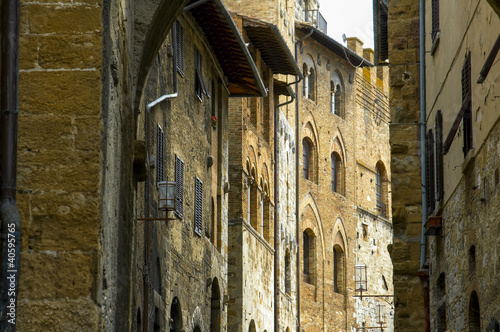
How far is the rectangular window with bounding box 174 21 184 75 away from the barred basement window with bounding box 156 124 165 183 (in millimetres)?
1903

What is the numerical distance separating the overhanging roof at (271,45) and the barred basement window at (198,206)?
240 inches

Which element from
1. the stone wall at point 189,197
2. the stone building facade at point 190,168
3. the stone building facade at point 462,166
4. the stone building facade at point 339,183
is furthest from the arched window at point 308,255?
the stone building facade at point 462,166

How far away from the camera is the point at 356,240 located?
37.7m

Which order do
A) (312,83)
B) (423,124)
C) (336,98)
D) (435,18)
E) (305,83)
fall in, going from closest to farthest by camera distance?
(435,18)
(423,124)
(305,83)
(312,83)
(336,98)

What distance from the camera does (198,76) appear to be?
19969 millimetres

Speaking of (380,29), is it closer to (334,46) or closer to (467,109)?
(467,109)

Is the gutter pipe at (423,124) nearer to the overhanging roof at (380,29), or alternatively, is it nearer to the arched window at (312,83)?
the overhanging roof at (380,29)

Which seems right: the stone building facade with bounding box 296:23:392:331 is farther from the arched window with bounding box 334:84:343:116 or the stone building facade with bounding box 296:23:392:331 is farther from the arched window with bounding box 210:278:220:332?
the arched window with bounding box 210:278:220:332

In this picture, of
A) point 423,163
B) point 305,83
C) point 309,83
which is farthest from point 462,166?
point 309,83

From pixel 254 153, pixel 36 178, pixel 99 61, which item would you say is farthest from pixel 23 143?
pixel 254 153

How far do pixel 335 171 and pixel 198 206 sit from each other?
18012 millimetres

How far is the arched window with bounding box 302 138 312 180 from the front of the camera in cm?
3497

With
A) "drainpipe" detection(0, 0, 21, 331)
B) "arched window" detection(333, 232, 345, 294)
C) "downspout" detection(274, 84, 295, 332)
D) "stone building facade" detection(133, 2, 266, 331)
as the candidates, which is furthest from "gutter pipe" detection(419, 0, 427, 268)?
"arched window" detection(333, 232, 345, 294)

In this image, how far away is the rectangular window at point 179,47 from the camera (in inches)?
719
